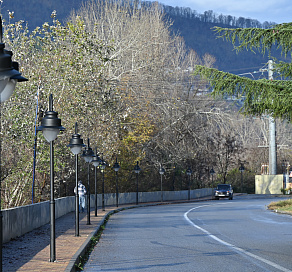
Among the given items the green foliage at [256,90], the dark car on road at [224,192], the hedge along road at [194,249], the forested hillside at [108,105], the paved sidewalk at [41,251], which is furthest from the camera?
the dark car on road at [224,192]

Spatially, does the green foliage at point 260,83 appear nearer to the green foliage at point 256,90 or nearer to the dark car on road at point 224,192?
the green foliage at point 256,90

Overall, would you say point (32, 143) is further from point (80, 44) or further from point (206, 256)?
point (206, 256)

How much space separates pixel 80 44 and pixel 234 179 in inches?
2227

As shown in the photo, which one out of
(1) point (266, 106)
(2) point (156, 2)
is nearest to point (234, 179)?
(2) point (156, 2)

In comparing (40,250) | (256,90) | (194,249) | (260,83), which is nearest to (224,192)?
(256,90)

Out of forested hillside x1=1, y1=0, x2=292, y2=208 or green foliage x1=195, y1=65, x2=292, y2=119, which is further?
forested hillside x1=1, y1=0, x2=292, y2=208

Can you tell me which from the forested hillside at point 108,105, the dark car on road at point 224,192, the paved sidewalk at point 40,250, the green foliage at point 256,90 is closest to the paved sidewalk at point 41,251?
the paved sidewalk at point 40,250

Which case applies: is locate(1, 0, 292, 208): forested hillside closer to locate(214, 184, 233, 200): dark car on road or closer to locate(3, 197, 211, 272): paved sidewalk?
locate(214, 184, 233, 200): dark car on road

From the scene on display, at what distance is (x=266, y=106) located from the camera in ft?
71.2

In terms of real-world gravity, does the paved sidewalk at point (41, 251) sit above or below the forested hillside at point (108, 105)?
below

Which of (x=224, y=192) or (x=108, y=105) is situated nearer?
(x=108, y=105)

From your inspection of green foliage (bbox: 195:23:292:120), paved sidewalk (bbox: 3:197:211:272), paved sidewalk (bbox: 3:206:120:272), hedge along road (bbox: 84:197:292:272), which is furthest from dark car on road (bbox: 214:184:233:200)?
paved sidewalk (bbox: 3:197:211:272)

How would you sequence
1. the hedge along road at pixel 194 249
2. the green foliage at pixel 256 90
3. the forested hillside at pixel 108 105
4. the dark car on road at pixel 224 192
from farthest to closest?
the dark car on road at pixel 224 192 < the forested hillside at pixel 108 105 < the green foliage at pixel 256 90 < the hedge along road at pixel 194 249

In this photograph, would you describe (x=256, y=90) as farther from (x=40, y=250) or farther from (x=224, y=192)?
(x=224, y=192)
